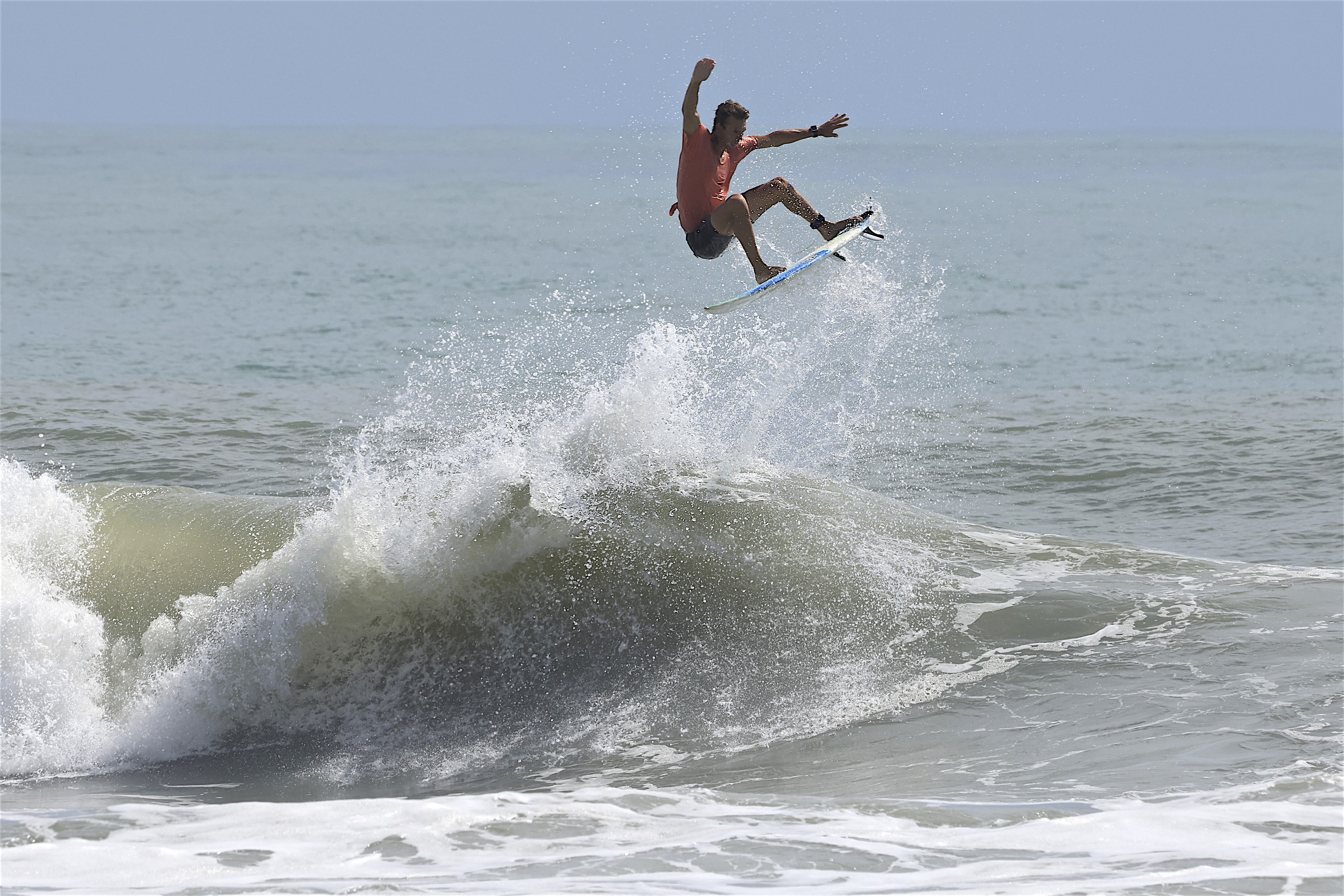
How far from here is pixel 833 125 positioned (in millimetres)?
8828

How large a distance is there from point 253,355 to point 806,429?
11.9 meters

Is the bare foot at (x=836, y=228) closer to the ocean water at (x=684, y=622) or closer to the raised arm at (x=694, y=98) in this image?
the ocean water at (x=684, y=622)

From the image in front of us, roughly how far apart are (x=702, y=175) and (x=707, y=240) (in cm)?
46

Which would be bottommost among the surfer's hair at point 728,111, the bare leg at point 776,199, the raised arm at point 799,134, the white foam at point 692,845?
the white foam at point 692,845

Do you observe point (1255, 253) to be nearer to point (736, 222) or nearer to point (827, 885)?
point (736, 222)

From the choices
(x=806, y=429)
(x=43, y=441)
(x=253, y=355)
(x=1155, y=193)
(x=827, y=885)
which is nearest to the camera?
(x=827, y=885)

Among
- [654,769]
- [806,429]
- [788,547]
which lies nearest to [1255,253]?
[806,429]

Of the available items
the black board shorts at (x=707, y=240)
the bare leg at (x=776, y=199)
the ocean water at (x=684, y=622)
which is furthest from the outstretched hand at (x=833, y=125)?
Answer: the ocean water at (x=684, y=622)

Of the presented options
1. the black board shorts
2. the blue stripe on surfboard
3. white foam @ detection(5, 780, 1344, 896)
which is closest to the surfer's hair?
the black board shorts

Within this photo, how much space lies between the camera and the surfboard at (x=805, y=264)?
9305mm

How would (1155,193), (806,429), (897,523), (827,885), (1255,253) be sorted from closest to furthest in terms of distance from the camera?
1. (827,885)
2. (897,523)
3. (806,429)
4. (1255,253)
5. (1155,193)

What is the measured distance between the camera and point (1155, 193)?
5891cm

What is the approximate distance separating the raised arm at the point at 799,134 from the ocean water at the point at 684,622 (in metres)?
Result: 1.47

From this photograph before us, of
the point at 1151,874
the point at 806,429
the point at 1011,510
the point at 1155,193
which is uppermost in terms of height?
the point at 1155,193
